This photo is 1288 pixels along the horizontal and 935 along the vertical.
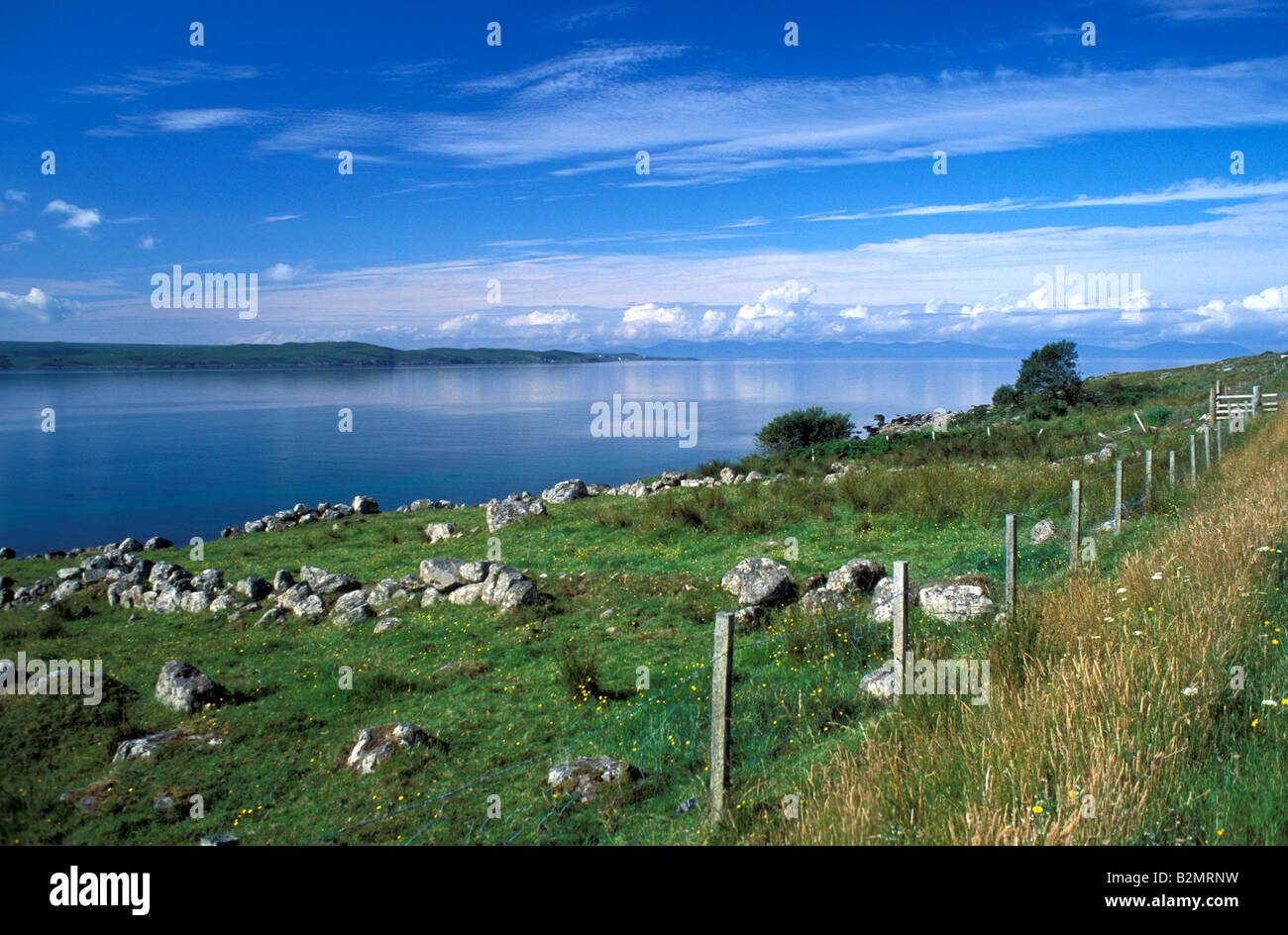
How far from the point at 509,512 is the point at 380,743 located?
1443cm

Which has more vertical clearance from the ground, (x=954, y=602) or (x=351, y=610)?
(x=954, y=602)

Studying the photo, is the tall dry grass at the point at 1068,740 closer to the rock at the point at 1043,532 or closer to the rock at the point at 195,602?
the rock at the point at 1043,532

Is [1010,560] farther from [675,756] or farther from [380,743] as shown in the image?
[380,743]

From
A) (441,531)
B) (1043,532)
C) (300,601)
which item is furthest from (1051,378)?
(300,601)

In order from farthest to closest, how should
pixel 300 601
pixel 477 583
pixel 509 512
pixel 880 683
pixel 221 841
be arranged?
pixel 509 512 → pixel 300 601 → pixel 477 583 → pixel 880 683 → pixel 221 841

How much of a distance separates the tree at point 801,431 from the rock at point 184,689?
3759 centimetres

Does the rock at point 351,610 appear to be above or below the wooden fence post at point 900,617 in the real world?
below

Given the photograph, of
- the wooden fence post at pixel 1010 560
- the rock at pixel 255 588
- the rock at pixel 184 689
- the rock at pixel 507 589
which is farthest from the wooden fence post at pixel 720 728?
the rock at pixel 255 588

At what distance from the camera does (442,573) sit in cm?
1680

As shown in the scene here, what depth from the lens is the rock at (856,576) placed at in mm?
13031

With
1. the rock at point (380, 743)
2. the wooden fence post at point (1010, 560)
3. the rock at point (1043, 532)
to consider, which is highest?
the wooden fence post at point (1010, 560)

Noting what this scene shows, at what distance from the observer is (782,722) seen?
8.12 meters

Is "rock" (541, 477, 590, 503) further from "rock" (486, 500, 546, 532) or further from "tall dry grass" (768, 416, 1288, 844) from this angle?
"tall dry grass" (768, 416, 1288, 844)
